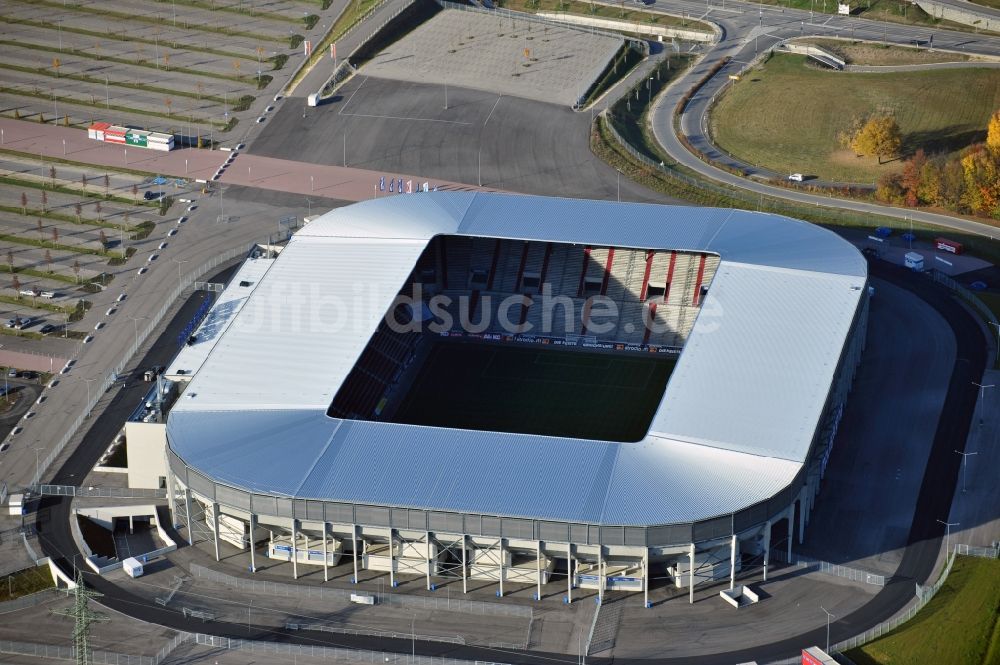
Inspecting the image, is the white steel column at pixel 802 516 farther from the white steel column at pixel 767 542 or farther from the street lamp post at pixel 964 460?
the street lamp post at pixel 964 460

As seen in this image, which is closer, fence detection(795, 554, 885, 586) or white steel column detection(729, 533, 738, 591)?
white steel column detection(729, 533, 738, 591)

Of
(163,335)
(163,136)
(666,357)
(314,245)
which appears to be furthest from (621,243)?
(163,136)

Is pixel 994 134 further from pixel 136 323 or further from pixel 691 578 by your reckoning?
pixel 136 323

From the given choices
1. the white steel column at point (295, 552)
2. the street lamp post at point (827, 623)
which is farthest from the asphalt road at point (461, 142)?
the street lamp post at point (827, 623)

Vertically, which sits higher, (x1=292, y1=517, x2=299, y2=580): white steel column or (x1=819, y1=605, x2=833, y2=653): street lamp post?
(x1=292, y1=517, x2=299, y2=580): white steel column

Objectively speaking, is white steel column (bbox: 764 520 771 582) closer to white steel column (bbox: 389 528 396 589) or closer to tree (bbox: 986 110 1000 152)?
white steel column (bbox: 389 528 396 589)

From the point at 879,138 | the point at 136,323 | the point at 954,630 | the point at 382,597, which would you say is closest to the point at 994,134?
the point at 879,138

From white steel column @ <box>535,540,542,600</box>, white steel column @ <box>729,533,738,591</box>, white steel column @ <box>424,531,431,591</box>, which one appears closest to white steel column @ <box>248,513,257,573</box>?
white steel column @ <box>424,531,431,591</box>
